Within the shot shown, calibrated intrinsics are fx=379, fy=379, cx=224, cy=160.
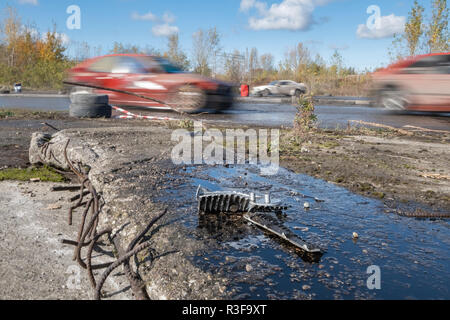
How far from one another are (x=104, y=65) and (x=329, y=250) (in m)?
11.1

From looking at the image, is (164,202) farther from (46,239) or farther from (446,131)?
(446,131)

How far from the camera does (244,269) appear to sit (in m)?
2.04

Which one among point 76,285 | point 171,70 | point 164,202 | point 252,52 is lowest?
point 76,285

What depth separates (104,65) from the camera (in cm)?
1193

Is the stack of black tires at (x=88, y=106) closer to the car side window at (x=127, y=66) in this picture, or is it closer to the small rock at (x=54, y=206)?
the car side window at (x=127, y=66)

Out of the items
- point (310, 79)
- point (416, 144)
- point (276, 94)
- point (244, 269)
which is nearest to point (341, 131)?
point (416, 144)

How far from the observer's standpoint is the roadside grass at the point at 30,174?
13.6 feet

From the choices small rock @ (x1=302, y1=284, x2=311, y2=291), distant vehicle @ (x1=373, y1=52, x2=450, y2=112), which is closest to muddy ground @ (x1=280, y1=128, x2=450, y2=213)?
small rock @ (x1=302, y1=284, x2=311, y2=291)

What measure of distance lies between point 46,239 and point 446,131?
330 inches

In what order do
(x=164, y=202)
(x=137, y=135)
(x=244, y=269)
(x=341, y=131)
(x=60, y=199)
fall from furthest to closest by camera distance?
1. (x=341, y=131)
2. (x=137, y=135)
3. (x=60, y=199)
4. (x=164, y=202)
5. (x=244, y=269)

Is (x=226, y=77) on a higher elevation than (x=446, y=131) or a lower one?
higher

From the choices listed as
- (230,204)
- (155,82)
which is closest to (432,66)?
(155,82)

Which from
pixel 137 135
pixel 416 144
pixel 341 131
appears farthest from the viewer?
pixel 341 131

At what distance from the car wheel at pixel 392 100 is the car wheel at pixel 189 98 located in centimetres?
597
